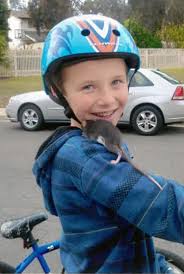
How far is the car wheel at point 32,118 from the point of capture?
38.0ft

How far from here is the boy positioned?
1442 millimetres

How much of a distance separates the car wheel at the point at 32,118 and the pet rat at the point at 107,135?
9915 millimetres

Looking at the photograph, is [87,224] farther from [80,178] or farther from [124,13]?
[124,13]

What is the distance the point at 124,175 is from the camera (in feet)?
4.75

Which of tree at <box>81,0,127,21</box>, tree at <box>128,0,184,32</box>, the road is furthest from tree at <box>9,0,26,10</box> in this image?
the road

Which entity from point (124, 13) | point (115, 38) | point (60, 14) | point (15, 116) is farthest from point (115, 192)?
point (124, 13)

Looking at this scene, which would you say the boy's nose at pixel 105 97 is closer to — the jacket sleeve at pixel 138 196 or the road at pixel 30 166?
the jacket sleeve at pixel 138 196

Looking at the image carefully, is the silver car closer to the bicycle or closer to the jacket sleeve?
the bicycle

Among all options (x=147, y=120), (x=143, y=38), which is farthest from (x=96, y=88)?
(x=143, y=38)

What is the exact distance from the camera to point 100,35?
5.72ft

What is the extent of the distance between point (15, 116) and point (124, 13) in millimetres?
69432

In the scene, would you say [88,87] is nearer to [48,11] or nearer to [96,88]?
[96,88]

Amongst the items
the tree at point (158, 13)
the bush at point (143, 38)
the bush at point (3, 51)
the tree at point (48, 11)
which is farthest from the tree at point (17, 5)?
the bush at point (3, 51)

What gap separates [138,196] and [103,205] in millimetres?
120
